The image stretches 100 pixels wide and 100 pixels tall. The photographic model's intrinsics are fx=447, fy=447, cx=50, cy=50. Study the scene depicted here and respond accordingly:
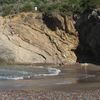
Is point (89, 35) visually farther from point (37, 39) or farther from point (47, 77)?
point (47, 77)

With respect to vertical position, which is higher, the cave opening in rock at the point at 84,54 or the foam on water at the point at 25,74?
the foam on water at the point at 25,74

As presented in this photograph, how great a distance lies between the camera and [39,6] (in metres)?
41.0

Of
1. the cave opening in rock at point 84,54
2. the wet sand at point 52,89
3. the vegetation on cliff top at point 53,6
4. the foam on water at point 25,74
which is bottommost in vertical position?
the cave opening in rock at point 84,54

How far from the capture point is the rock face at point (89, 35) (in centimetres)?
3481

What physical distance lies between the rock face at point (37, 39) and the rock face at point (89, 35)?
0.60 meters

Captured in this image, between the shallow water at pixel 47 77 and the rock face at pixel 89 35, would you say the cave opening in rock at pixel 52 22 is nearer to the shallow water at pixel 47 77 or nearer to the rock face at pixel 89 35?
the rock face at pixel 89 35

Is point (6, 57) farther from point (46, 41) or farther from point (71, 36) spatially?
point (71, 36)

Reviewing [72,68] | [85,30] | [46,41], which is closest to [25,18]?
[46,41]

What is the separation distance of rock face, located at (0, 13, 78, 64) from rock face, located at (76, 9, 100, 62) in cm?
60

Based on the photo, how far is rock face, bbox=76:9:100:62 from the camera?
1371 inches

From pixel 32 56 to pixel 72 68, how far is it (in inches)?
161

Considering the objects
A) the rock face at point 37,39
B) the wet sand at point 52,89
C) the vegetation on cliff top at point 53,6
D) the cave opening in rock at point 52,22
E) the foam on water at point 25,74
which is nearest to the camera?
the wet sand at point 52,89

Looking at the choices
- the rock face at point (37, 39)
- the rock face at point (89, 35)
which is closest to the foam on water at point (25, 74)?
the rock face at point (37, 39)

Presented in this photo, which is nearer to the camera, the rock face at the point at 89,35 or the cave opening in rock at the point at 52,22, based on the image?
the rock face at the point at 89,35
